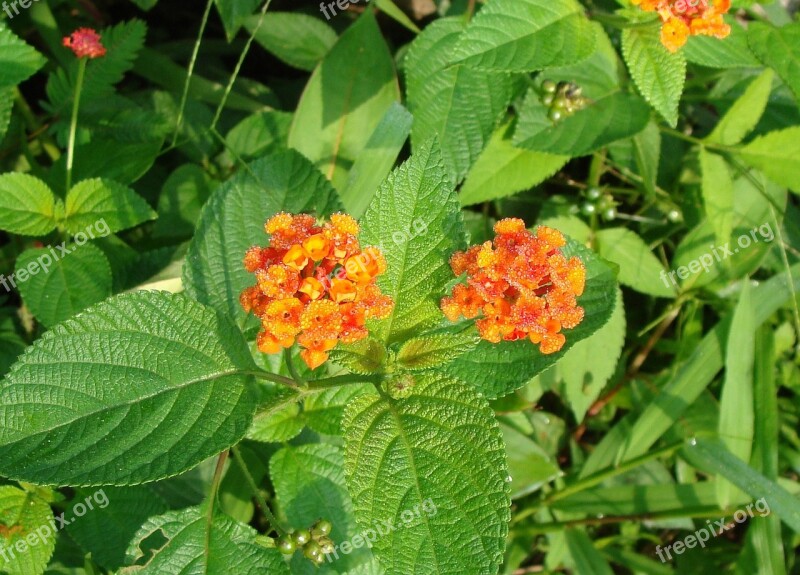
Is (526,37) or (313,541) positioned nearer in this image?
(313,541)

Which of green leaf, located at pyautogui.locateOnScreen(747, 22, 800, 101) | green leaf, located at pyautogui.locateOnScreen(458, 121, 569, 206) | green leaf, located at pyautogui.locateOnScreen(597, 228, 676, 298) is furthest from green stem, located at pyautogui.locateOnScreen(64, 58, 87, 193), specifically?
green leaf, located at pyautogui.locateOnScreen(747, 22, 800, 101)

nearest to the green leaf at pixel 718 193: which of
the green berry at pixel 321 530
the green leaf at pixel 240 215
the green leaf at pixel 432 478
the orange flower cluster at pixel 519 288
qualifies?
the orange flower cluster at pixel 519 288

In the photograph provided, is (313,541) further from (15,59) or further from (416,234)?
(15,59)

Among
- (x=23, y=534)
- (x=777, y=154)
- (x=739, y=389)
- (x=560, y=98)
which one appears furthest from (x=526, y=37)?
(x=23, y=534)

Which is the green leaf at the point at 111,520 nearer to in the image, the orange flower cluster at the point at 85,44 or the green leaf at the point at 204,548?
the green leaf at the point at 204,548

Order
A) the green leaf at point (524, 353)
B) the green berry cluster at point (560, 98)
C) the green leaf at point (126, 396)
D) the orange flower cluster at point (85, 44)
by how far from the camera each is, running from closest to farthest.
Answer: the green leaf at point (126, 396)
the green leaf at point (524, 353)
the orange flower cluster at point (85, 44)
the green berry cluster at point (560, 98)

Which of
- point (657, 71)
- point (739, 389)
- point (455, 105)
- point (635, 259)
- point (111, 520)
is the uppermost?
point (657, 71)
